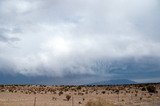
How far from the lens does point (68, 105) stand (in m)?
52.2

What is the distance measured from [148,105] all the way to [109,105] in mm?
13187

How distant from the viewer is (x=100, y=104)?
39688mm

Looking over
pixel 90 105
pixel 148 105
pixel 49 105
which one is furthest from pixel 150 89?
pixel 90 105

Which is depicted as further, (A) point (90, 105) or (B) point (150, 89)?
(B) point (150, 89)

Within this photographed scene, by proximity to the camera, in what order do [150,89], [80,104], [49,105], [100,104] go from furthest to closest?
[150,89]
[80,104]
[49,105]
[100,104]

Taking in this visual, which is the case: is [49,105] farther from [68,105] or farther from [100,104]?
[100,104]

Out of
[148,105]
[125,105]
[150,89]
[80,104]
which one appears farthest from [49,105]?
[150,89]

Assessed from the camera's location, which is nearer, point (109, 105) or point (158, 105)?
point (109, 105)

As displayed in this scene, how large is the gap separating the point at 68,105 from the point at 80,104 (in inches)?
90.2

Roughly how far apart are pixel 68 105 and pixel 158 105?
483 inches

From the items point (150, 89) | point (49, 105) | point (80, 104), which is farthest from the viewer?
point (150, 89)

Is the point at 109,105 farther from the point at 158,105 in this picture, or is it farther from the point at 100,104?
the point at 158,105

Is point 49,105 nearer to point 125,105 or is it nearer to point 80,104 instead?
point 80,104

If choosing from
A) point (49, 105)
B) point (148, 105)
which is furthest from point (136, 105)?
point (49, 105)
